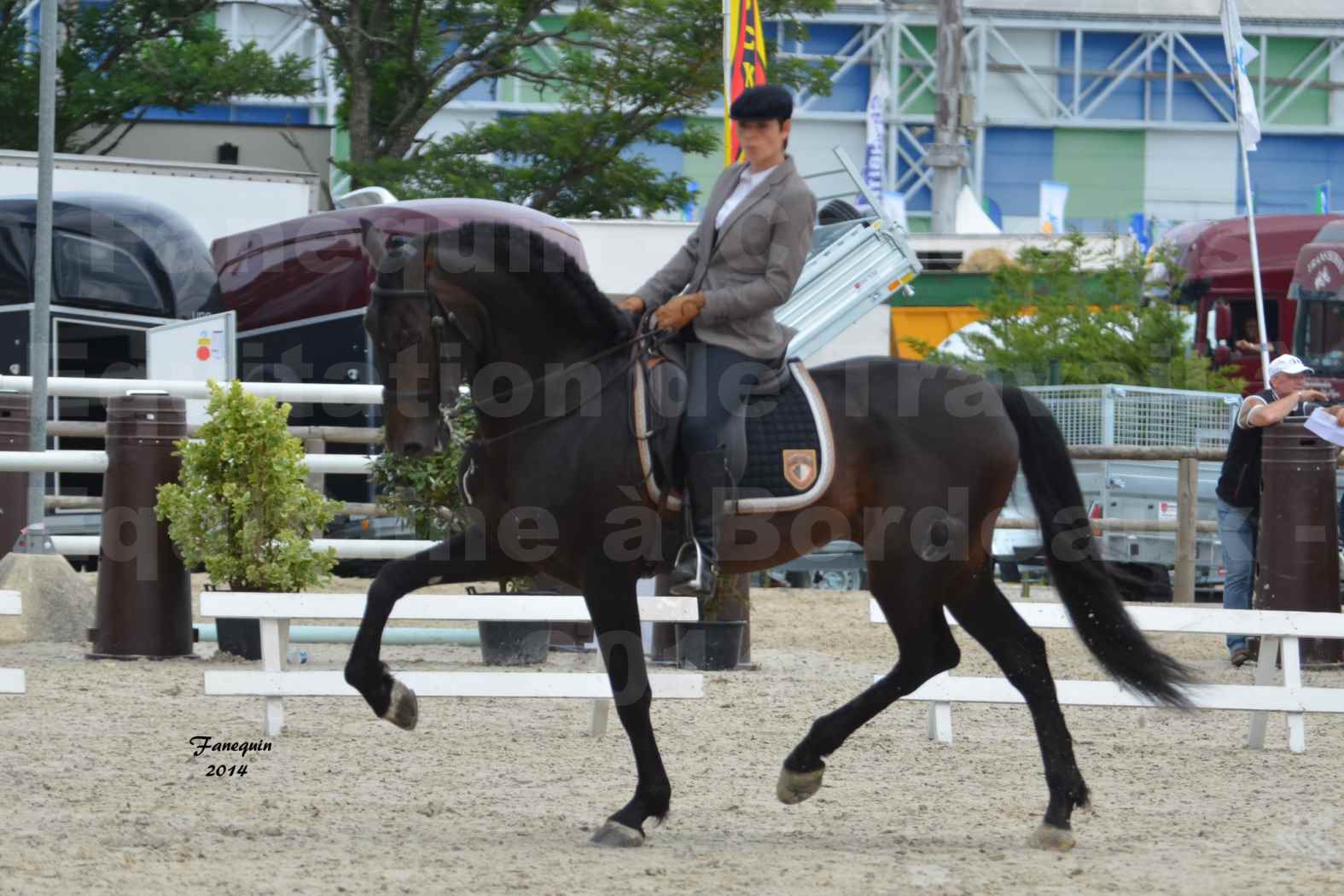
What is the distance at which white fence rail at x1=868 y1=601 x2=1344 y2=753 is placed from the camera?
25.2 feet

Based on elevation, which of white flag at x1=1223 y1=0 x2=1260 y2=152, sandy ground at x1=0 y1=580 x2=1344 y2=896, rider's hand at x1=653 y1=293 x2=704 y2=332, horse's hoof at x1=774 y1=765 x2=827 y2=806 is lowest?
sandy ground at x1=0 y1=580 x2=1344 y2=896

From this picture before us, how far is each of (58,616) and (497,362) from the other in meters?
5.68

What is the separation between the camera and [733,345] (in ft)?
19.4

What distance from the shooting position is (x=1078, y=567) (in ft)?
21.0

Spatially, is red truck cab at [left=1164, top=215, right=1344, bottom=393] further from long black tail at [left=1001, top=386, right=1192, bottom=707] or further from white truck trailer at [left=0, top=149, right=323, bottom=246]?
long black tail at [left=1001, top=386, right=1192, bottom=707]

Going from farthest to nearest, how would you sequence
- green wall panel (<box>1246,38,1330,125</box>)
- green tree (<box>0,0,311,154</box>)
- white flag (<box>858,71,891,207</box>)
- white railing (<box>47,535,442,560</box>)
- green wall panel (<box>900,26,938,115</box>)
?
1. green wall panel (<box>1246,38,1330,125</box>)
2. green wall panel (<box>900,26,938,115</box>)
3. white flag (<box>858,71,891,207</box>)
4. green tree (<box>0,0,311,154</box>)
5. white railing (<box>47,535,442,560</box>)

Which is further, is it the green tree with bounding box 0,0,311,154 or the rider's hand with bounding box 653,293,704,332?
the green tree with bounding box 0,0,311,154

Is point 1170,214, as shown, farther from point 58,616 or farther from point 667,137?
point 58,616

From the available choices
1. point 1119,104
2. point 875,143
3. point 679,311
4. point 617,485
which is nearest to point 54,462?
point 617,485

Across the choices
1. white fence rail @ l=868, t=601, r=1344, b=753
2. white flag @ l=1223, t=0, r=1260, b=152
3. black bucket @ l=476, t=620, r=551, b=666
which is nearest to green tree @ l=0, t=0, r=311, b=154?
white flag @ l=1223, t=0, r=1260, b=152

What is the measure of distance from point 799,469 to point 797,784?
41.8 inches

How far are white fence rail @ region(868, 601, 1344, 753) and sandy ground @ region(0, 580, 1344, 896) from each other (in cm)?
17

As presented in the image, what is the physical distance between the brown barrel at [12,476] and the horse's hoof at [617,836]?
6609 millimetres

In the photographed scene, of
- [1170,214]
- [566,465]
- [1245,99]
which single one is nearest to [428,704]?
[566,465]
